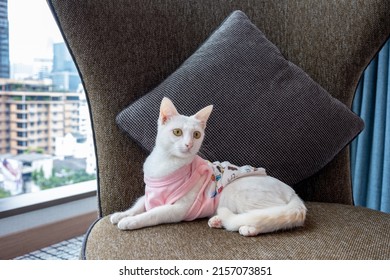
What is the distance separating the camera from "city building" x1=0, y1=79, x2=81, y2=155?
4.97 feet

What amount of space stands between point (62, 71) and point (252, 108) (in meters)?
0.94

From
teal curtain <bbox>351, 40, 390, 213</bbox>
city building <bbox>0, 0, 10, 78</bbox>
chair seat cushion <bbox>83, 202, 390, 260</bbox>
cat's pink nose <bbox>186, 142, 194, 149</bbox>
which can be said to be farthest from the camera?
teal curtain <bbox>351, 40, 390, 213</bbox>

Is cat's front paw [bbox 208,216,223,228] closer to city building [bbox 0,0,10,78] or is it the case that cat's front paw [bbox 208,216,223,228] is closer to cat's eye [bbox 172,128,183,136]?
cat's eye [bbox 172,128,183,136]

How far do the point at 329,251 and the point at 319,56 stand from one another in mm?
688

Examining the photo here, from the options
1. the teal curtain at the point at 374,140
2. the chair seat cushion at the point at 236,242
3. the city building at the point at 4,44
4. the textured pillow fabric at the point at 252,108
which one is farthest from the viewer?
the teal curtain at the point at 374,140

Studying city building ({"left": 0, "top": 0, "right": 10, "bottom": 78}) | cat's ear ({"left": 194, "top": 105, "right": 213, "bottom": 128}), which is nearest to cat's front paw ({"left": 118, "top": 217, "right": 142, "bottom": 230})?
cat's ear ({"left": 194, "top": 105, "right": 213, "bottom": 128})

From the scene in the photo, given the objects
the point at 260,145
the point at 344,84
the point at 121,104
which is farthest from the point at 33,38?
the point at 344,84

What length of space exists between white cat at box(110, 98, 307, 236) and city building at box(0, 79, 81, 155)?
2.66ft

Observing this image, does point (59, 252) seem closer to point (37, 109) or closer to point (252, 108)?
point (37, 109)

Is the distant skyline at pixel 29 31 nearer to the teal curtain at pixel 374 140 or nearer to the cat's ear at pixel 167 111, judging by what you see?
the cat's ear at pixel 167 111

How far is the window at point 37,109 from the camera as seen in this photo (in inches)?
59.1

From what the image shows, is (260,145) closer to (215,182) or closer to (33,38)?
(215,182)

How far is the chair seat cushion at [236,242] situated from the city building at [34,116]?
78 cm

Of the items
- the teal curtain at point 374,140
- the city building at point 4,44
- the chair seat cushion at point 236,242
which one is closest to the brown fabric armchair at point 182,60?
the chair seat cushion at point 236,242
